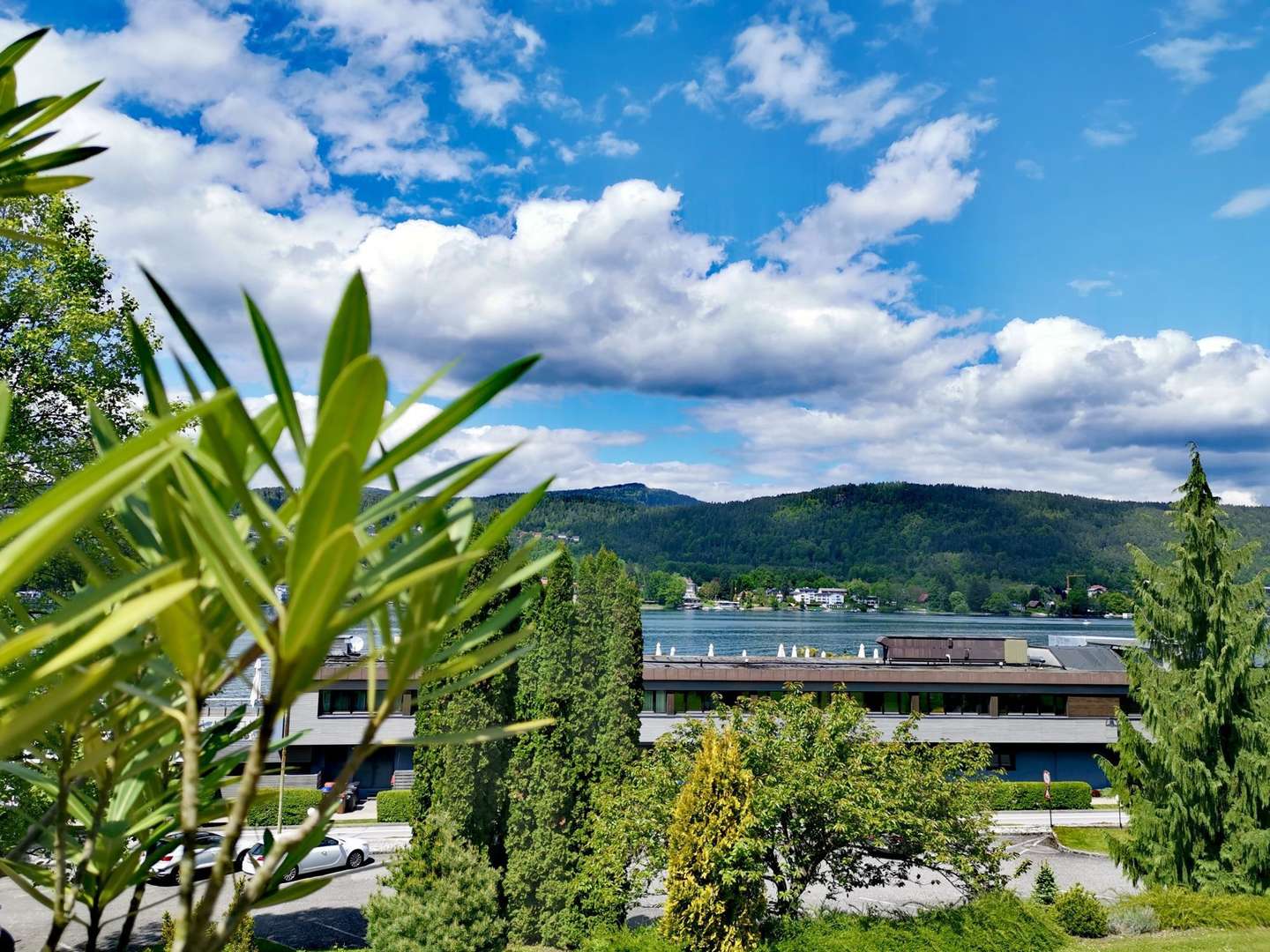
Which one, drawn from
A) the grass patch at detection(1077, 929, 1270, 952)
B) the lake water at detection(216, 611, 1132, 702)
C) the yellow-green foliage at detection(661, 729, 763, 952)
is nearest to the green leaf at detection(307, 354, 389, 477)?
the yellow-green foliage at detection(661, 729, 763, 952)

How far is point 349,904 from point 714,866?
14.0 meters

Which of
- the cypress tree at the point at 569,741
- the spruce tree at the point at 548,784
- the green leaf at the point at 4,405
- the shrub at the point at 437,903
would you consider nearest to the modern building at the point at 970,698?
the cypress tree at the point at 569,741

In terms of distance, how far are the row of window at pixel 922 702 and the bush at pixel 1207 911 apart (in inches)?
603

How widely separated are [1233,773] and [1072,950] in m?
7.93

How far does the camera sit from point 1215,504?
21.6 m

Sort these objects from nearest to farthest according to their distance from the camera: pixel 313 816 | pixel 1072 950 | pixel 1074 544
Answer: pixel 313 816
pixel 1072 950
pixel 1074 544

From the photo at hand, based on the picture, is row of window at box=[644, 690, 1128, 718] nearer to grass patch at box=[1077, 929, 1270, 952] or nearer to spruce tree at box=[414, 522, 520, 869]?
spruce tree at box=[414, 522, 520, 869]

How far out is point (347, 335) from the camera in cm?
141

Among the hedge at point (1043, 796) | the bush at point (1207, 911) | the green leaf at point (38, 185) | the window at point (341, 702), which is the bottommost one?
the hedge at point (1043, 796)

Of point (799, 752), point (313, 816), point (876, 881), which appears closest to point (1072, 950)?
point (876, 881)

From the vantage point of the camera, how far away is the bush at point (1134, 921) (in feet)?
58.9

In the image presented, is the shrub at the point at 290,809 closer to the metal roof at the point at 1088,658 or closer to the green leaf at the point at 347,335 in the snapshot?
the green leaf at the point at 347,335

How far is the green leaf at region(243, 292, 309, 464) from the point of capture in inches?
57.0

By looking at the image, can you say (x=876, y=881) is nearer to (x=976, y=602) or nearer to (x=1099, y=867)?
(x=1099, y=867)
